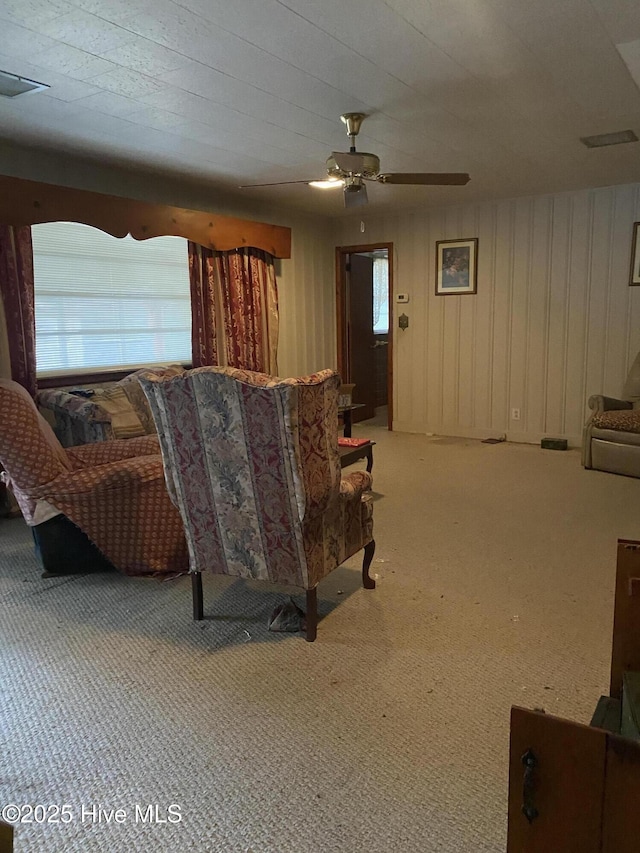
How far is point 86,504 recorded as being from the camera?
2971 millimetres

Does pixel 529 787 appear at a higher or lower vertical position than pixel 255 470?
lower

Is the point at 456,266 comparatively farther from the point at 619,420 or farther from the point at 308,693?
the point at 308,693

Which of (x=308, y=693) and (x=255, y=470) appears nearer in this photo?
(x=308, y=693)

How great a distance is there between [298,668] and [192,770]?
1.97ft

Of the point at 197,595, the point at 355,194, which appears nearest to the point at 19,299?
the point at 355,194

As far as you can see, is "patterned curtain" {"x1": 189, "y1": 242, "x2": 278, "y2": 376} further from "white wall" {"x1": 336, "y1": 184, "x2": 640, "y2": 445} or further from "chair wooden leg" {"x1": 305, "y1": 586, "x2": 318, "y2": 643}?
"chair wooden leg" {"x1": 305, "y1": 586, "x2": 318, "y2": 643}

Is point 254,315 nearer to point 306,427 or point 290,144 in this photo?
point 290,144

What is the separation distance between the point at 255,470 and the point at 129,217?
320cm

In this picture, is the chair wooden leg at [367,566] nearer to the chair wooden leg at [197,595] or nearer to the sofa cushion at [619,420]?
the chair wooden leg at [197,595]

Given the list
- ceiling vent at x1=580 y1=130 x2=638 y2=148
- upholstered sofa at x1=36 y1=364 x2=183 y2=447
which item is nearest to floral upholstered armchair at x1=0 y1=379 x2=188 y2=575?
upholstered sofa at x1=36 y1=364 x2=183 y2=447

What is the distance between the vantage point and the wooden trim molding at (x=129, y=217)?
4004 millimetres

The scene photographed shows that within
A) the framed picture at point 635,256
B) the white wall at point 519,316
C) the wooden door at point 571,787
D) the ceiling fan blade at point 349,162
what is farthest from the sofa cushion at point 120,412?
the framed picture at point 635,256

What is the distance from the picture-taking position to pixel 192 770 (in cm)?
178

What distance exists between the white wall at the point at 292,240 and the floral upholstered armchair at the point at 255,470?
2911mm
